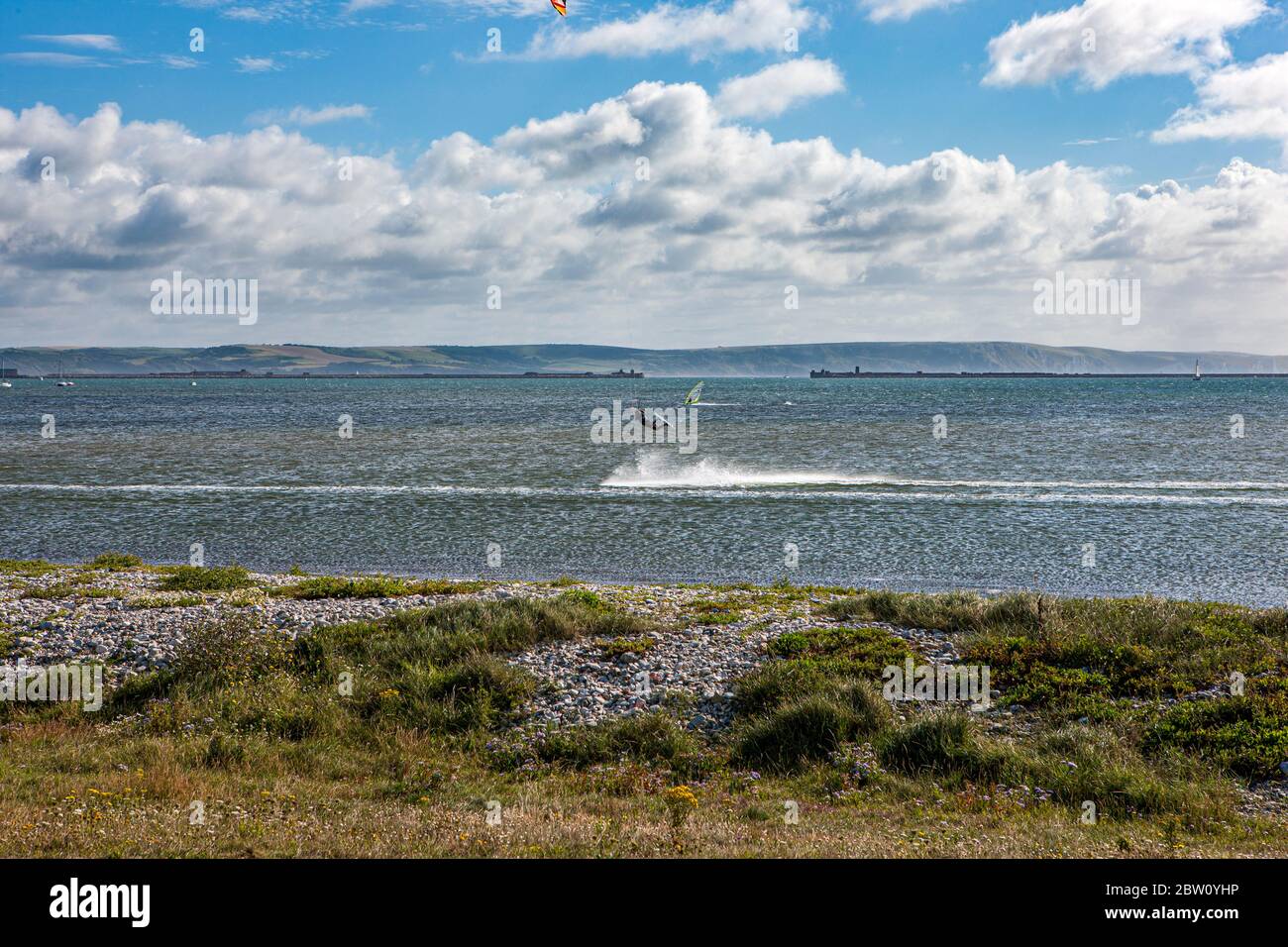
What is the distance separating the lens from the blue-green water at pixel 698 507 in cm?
3083

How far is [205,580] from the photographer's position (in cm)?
2492

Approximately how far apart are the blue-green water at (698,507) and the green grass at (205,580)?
5.49 meters

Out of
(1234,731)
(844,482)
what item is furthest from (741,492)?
(1234,731)

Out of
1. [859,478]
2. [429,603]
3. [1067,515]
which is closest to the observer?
[429,603]

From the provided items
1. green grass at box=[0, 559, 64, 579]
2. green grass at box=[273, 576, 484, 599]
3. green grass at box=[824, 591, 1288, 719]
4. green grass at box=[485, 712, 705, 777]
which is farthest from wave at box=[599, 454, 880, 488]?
green grass at box=[485, 712, 705, 777]

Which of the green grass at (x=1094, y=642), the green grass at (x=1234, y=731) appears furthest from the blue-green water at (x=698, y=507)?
the green grass at (x=1234, y=731)

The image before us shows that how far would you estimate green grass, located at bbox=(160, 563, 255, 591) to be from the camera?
24547 millimetres

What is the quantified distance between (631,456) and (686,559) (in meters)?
36.4

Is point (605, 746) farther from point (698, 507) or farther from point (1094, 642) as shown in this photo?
point (698, 507)

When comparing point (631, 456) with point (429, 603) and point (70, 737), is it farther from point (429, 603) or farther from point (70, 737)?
point (70, 737)

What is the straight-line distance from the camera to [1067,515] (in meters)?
40.1

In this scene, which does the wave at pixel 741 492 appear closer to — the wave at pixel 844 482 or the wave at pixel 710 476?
the wave at pixel 710 476
